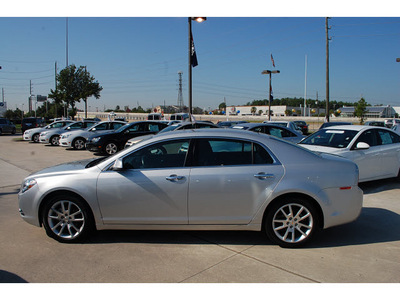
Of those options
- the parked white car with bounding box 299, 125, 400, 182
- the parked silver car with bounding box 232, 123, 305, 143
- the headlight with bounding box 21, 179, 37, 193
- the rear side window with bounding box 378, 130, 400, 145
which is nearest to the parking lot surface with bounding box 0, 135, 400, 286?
the headlight with bounding box 21, 179, 37, 193

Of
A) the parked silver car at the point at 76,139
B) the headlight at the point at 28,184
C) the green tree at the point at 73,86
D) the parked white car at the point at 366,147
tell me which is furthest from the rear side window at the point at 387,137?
the green tree at the point at 73,86

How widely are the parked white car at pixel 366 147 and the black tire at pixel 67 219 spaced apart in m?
5.36

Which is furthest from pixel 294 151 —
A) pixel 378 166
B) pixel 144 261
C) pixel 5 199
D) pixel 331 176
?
pixel 5 199

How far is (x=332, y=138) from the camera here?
8.16 m

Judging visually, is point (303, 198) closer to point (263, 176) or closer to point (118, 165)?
point (263, 176)

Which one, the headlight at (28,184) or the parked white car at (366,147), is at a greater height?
the parked white car at (366,147)

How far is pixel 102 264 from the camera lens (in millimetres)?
3854

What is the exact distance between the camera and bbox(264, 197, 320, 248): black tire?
4273 mm

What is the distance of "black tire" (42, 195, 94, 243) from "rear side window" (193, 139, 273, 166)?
1632 mm

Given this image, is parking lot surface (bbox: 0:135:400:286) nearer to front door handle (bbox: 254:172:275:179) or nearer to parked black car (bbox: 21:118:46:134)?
front door handle (bbox: 254:172:275:179)

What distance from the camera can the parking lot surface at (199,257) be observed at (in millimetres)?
3559

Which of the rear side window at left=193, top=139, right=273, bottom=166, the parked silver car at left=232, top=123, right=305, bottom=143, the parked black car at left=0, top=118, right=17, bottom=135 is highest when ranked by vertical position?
the parked black car at left=0, top=118, right=17, bottom=135

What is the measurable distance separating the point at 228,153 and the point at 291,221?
1.20 meters

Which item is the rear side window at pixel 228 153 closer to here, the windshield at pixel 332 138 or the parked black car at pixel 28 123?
the windshield at pixel 332 138
